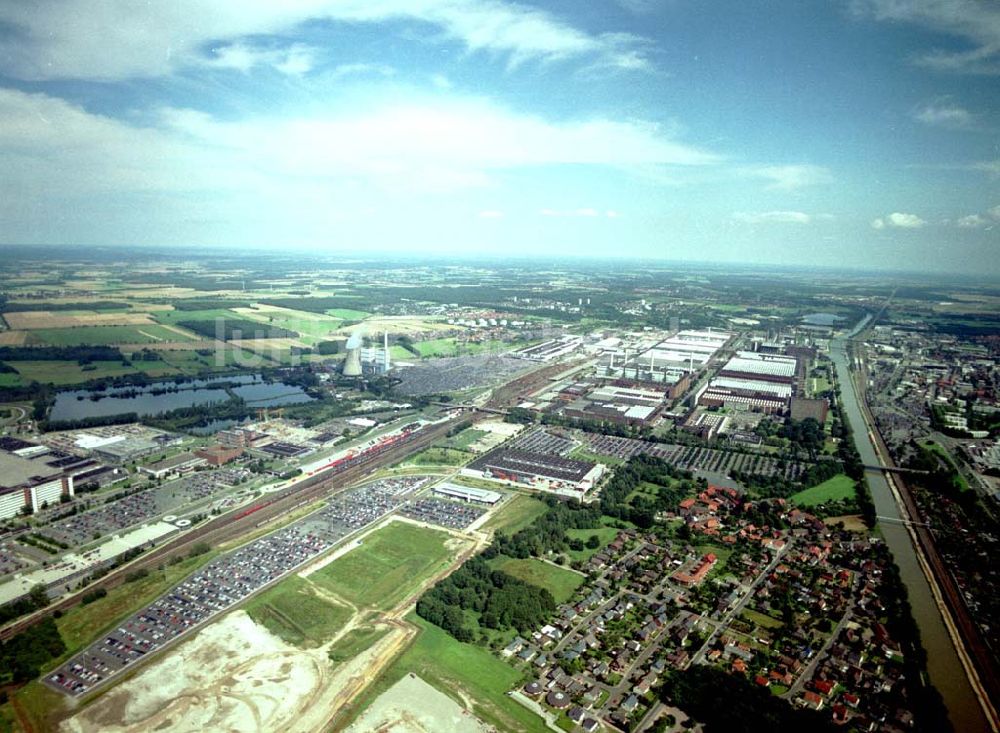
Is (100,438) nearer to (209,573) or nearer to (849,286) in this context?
(209,573)

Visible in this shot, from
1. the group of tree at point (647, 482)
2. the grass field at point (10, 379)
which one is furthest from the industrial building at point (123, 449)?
the group of tree at point (647, 482)

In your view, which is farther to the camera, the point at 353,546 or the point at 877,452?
the point at 877,452

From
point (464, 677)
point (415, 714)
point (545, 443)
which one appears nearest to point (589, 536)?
point (464, 677)

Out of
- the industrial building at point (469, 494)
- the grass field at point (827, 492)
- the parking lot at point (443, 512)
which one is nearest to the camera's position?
the parking lot at point (443, 512)

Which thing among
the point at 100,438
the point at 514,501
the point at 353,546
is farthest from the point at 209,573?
the point at 100,438

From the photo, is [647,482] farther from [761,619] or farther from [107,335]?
[107,335]

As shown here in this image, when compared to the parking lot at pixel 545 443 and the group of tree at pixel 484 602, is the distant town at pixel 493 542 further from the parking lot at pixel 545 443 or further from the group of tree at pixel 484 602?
the parking lot at pixel 545 443

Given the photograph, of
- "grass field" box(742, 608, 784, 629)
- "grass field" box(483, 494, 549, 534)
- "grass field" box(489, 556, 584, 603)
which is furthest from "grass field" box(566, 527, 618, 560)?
"grass field" box(742, 608, 784, 629)

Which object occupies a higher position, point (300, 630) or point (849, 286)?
point (849, 286)
